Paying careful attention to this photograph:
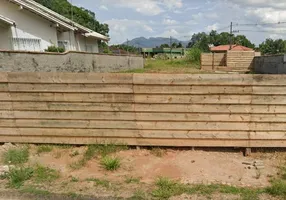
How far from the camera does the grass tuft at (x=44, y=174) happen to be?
3336 mm

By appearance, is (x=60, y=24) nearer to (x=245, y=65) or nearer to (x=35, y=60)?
(x=35, y=60)

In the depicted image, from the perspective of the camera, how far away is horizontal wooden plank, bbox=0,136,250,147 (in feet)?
12.9

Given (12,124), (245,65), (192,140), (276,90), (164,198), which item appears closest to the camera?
(164,198)

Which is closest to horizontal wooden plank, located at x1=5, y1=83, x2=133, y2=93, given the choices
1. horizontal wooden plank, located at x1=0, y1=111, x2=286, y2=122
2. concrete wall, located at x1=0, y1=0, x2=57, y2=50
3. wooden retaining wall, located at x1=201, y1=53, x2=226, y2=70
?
horizontal wooden plank, located at x1=0, y1=111, x2=286, y2=122

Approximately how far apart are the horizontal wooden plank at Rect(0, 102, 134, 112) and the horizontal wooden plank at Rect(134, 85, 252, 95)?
1.16 ft

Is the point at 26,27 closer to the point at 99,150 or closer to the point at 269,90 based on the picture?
the point at 99,150

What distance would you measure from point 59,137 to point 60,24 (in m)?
12.8

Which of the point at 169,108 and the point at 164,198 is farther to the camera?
the point at 169,108

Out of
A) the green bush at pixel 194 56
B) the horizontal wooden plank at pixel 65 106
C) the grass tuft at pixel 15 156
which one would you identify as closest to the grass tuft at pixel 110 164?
the horizontal wooden plank at pixel 65 106

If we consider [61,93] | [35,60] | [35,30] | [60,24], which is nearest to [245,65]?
[60,24]

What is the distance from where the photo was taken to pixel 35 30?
14094 millimetres

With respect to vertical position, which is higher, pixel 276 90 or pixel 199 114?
pixel 276 90

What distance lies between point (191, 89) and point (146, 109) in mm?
807

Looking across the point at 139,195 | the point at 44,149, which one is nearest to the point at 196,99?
the point at 139,195
